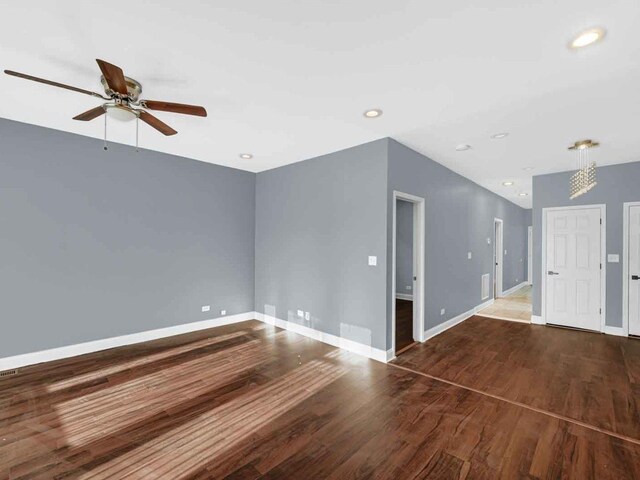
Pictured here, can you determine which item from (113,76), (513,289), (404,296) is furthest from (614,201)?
(113,76)

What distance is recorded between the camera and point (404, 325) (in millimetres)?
5086

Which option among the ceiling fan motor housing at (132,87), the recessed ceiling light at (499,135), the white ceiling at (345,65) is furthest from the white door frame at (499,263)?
the ceiling fan motor housing at (132,87)

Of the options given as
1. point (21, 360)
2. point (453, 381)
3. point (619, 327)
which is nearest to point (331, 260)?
point (453, 381)

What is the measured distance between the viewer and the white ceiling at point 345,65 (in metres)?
1.67

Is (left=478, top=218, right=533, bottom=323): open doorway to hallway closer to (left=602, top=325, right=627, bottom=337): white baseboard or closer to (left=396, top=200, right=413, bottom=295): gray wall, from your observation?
(left=602, top=325, right=627, bottom=337): white baseboard

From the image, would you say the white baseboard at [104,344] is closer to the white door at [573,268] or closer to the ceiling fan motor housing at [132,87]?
the ceiling fan motor housing at [132,87]

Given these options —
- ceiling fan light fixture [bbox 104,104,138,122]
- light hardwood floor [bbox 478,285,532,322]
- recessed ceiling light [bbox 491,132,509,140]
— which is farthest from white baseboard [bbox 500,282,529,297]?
ceiling fan light fixture [bbox 104,104,138,122]

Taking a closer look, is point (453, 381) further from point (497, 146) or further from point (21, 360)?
point (21, 360)

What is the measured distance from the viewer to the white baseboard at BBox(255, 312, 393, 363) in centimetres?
356

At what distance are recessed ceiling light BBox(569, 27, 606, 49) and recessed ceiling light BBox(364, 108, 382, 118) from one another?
144 cm

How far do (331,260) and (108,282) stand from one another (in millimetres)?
3016

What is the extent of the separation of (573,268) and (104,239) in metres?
7.32

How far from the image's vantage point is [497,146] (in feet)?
12.5

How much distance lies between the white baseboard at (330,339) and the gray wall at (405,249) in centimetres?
361
